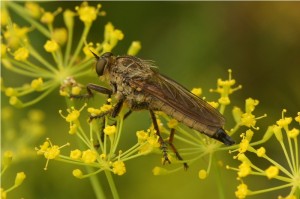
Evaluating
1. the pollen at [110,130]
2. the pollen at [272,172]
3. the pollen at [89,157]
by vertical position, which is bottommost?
the pollen at [272,172]

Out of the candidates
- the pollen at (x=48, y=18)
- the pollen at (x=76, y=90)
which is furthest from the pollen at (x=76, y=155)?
the pollen at (x=48, y=18)

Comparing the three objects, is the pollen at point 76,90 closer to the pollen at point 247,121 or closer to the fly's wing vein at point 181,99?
the fly's wing vein at point 181,99

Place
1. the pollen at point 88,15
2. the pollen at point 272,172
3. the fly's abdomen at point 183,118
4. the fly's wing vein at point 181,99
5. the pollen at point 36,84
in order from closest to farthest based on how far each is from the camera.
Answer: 1. the pollen at point 272,172
2. the fly's abdomen at point 183,118
3. the fly's wing vein at point 181,99
4. the pollen at point 36,84
5. the pollen at point 88,15

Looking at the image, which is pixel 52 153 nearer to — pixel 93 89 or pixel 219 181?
pixel 93 89

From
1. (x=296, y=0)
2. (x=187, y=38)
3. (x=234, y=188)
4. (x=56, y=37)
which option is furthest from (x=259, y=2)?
(x=56, y=37)

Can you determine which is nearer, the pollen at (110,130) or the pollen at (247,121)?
the pollen at (110,130)

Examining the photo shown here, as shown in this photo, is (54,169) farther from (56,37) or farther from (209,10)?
(209,10)

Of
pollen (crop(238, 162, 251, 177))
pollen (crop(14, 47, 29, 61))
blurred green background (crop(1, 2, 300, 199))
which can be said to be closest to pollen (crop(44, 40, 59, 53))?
pollen (crop(14, 47, 29, 61))
